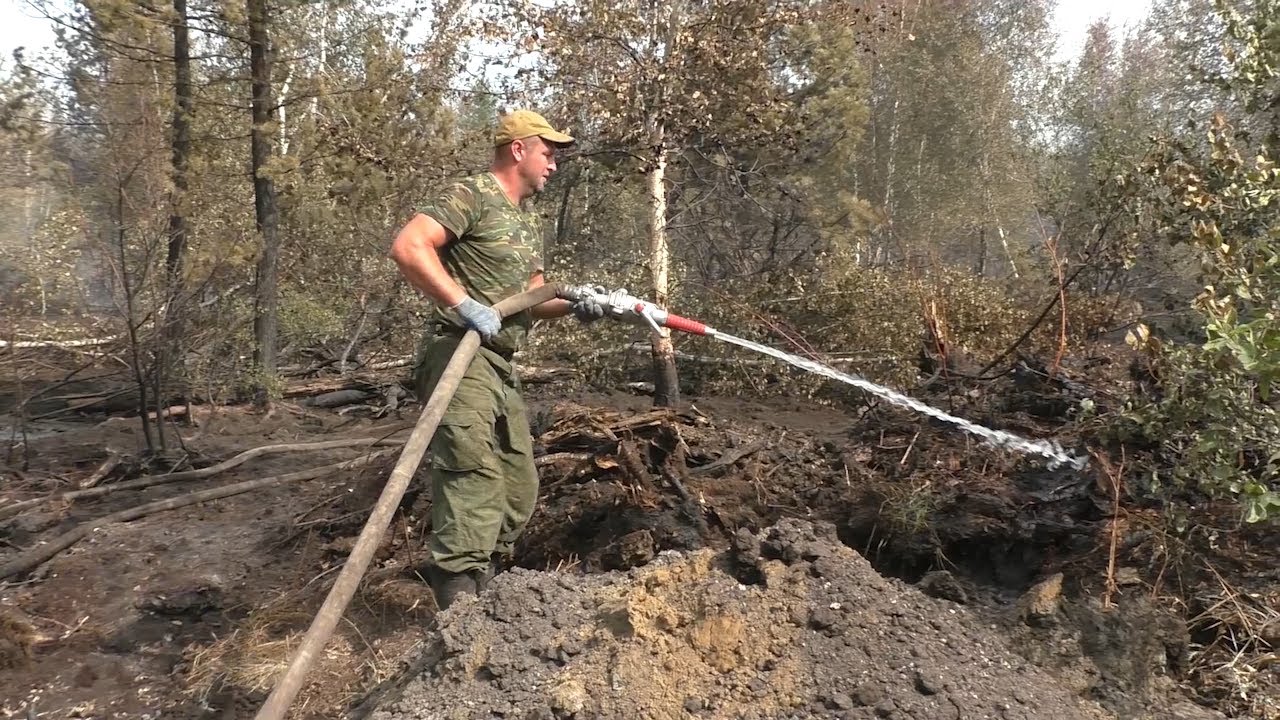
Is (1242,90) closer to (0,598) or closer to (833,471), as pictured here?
(833,471)

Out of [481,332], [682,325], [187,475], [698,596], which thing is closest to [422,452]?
[481,332]

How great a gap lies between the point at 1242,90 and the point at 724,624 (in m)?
3.77

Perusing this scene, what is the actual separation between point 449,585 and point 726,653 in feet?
3.74

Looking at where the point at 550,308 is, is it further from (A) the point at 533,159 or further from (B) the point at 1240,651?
(B) the point at 1240,651

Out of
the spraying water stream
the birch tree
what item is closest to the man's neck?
the spraying water stream

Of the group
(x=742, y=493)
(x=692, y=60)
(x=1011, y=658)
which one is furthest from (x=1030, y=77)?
(x=1011, y=658)

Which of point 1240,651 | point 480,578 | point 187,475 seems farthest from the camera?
point 187,475

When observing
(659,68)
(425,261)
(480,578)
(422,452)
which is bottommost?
(480,578)

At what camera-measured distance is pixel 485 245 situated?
3.06 meters

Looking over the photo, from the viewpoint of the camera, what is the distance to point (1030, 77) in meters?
22.2

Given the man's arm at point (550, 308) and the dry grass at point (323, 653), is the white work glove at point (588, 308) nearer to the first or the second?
the man's arm at point (550, 308)

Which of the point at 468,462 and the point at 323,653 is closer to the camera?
the point at 468,462


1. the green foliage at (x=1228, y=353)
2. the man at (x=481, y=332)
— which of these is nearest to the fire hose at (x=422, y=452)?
the man at (x=481, y=332)

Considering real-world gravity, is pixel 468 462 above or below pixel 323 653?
above
